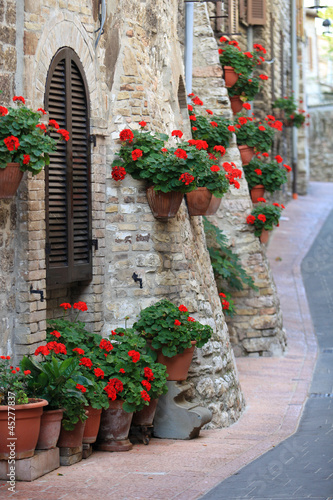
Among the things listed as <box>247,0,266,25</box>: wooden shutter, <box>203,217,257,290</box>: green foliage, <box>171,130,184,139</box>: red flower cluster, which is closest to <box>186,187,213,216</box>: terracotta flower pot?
<box>171,130,184,139</box>: red flower cluster

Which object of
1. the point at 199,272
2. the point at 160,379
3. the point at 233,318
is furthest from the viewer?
the point at 233,318

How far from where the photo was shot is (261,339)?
41.8 ft

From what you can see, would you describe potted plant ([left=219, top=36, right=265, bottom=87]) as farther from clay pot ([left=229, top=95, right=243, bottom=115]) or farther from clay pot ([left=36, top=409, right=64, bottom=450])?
clay pot ([left=36, top=409, right=64, bottom=450])

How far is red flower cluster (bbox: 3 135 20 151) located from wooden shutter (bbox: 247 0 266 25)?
1306 cm

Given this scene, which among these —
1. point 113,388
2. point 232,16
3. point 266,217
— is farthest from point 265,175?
point 113,388

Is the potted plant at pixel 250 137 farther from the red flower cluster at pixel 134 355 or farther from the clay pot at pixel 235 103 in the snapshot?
the red flower cluster at pixel 134 355

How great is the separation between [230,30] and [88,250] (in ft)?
29.5

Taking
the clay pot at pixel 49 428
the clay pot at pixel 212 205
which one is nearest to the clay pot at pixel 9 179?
the clay pot at pixel 49 428

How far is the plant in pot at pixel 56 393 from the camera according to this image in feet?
21.2

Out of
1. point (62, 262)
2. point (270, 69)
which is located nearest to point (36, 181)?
point (62, 262)

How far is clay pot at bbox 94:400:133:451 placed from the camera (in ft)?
24.1

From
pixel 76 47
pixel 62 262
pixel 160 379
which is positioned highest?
pixel 76 47

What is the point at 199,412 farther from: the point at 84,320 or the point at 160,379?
the point at 84,320

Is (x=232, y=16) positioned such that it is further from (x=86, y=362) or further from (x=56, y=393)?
(x=56, y=393)
